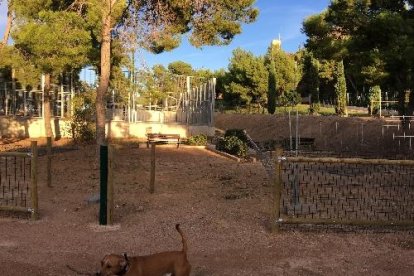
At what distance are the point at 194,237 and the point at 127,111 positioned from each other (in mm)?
20028

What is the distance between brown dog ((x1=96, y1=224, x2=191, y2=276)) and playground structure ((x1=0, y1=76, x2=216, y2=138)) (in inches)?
850

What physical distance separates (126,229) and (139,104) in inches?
821

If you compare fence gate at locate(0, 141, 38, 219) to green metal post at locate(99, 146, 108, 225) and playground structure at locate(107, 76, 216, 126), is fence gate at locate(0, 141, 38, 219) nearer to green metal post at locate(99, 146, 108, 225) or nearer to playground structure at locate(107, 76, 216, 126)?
green metal post at locate(99, 146, 108, 225)

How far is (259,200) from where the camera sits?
10469 mm

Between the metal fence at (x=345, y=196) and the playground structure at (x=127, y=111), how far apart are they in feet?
45.6

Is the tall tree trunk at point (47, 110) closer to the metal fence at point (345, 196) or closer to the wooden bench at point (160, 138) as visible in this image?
the wooden bench at point (160, 138)

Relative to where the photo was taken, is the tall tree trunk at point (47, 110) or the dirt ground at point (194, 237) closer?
the dirt ground at point (194, 237)

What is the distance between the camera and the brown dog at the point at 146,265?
4895 mm

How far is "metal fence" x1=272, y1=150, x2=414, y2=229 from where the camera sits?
7.99 m

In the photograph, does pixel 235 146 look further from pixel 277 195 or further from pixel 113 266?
pixel 113 266

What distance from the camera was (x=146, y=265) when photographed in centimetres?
509

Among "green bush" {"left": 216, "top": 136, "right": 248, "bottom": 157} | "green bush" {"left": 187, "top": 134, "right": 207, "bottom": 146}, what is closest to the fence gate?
"green bush" {"left": 216, "top": 136, "right": 248, "bottom": 157}

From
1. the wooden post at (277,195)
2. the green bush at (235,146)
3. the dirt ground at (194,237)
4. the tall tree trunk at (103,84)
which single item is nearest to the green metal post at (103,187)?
the dirt ground at (194,237)

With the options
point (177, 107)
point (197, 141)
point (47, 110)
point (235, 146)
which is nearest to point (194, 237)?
point (235, 146)
